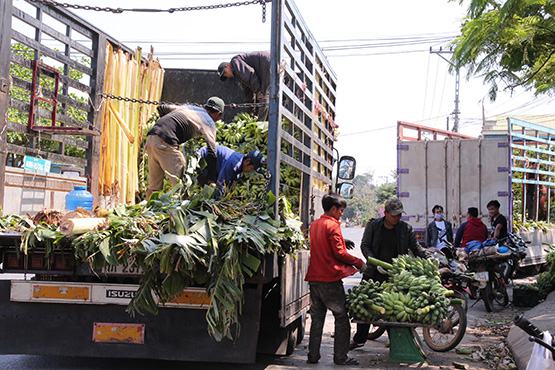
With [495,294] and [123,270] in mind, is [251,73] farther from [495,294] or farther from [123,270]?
[495,294]

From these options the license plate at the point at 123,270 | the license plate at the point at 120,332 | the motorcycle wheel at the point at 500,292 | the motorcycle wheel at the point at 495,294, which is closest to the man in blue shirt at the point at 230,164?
the license plate at the point at 123,270

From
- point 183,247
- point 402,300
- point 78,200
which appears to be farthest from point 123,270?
point 402,300

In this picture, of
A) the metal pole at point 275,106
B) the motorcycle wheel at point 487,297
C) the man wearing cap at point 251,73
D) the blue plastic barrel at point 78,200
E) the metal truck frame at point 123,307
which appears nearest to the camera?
the metal truck frame at point 123,307

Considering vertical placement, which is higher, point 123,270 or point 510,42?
point 510,42

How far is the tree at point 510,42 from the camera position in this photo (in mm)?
6652

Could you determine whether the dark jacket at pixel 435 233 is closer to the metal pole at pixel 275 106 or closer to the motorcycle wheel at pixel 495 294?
the motorcycle wheel at pixel 495 294

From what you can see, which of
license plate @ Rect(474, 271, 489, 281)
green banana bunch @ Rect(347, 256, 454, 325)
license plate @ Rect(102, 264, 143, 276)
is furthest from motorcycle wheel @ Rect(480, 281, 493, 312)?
license plate @ Rect(102, 264, 143, 276)

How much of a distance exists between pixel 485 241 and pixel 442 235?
43.6 inches

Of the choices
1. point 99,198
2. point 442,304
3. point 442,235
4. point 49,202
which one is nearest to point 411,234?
point 442,304

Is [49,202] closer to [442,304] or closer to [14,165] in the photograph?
[14,165]

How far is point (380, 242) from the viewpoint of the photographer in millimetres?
7055

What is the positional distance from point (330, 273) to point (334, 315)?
43cm

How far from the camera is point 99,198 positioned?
6.45 meters

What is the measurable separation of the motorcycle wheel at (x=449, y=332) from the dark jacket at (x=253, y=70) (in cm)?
327
